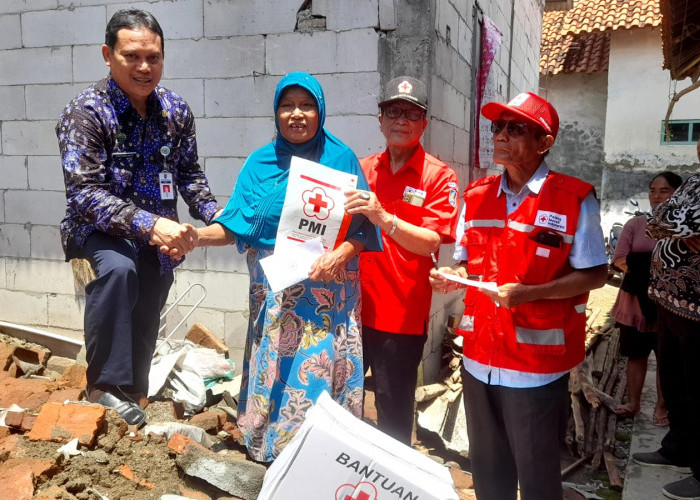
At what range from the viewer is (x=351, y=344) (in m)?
2.69

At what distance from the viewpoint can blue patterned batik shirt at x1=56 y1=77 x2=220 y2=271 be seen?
2617 millimetres

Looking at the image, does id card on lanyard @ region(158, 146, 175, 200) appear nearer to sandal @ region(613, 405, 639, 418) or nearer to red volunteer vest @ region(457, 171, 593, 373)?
red volunteer vest @ region(457, 171, 593, 373)

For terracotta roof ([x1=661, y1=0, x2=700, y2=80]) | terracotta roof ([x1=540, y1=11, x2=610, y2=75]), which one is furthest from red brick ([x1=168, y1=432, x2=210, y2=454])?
terracotta roof ([x1=540, y1=11, x2=610, y2=75])

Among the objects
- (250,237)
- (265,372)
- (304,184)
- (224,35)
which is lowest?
(265,372)

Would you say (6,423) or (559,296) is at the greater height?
(559,296)

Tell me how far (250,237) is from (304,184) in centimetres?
36

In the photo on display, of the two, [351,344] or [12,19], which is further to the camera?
[12,19]

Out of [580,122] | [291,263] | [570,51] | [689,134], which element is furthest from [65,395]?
[570,51]

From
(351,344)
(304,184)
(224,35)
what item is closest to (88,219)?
(304,184)

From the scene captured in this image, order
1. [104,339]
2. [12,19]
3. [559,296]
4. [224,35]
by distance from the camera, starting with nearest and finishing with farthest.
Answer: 1. [559,296]
2. [104,339]
3. [224,35]
4. [12,19]

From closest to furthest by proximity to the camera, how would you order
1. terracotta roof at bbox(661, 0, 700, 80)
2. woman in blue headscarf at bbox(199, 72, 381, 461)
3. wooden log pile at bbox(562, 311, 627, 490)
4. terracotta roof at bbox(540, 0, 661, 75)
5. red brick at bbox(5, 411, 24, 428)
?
1. woman in blue headscarf at bbox(199, 72, 381, 461)
2. red brick at bbox(5, 411, 24, 428)
3. wooden log pile at bbox(562, 311, 627, 490)
4. terracotta roof at bbox(661, 0, 700, 80)
5. terracotta roof at bbox(540, 0, 661, 75)

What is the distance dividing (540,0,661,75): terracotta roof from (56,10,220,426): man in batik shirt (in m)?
14.1

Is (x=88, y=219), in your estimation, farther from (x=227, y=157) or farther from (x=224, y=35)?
(x=224, y=35)

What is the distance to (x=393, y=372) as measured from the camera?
2.94 m
